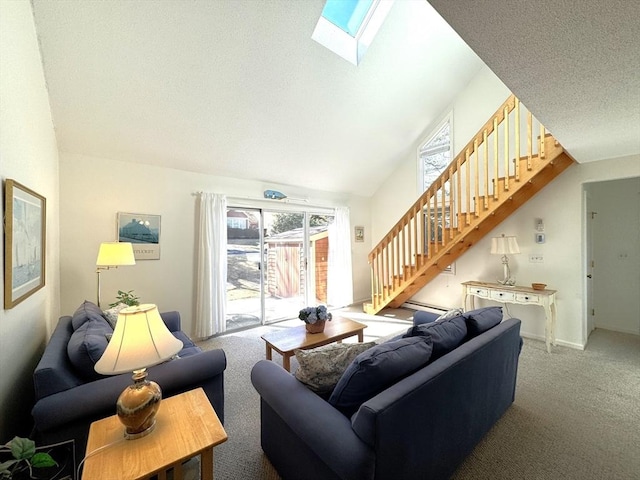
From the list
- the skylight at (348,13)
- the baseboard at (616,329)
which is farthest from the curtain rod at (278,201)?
the baseboard at (616,329)


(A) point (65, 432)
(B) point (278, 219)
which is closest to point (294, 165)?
(B) point (278, 219)

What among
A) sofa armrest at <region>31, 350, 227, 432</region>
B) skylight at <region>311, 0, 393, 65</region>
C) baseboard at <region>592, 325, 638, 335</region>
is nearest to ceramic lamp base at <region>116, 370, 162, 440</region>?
sofa armrest at <region>31, 350, 227, 432</region>

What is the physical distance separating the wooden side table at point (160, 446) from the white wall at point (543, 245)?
417 cm

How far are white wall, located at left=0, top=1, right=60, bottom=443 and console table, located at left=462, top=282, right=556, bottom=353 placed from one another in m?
4.50

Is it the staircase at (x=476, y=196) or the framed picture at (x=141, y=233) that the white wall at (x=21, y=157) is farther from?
the staircase at (x=476, y=196)

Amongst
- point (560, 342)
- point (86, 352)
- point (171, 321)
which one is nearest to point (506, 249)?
point (560, 342)

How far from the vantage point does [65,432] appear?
1.37m

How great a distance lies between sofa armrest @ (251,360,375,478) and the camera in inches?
40.9

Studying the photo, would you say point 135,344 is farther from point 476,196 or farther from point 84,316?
point 476,196

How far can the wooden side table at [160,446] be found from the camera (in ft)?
3.36

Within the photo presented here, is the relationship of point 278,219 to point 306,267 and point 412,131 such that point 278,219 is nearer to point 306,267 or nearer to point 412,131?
point 306,267

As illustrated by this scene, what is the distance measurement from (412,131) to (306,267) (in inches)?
122

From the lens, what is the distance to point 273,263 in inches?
184

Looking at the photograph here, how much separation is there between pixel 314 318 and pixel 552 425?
203cm
